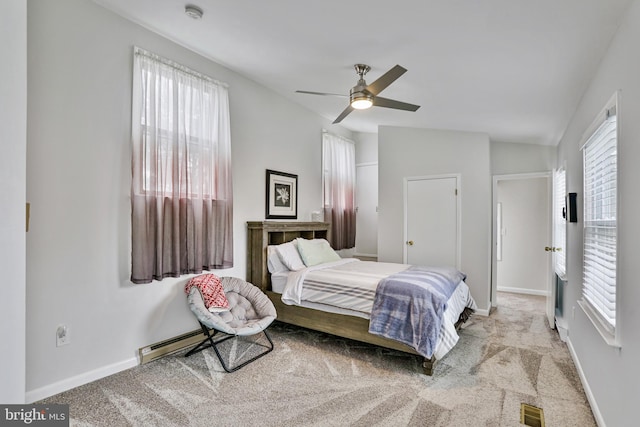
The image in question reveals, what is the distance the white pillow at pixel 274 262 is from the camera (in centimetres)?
388

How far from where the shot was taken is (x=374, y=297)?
3.02 metres

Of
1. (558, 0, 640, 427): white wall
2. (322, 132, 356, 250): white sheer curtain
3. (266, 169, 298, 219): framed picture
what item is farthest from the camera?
(322, 132, 356, 250): white sheer curtain

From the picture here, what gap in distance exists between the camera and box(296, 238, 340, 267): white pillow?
398 centimetres

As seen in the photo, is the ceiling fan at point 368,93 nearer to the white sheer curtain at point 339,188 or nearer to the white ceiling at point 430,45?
the white ceiling at point 430,45

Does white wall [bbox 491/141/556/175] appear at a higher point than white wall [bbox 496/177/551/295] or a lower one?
higher

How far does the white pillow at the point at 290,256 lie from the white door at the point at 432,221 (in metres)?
1.95

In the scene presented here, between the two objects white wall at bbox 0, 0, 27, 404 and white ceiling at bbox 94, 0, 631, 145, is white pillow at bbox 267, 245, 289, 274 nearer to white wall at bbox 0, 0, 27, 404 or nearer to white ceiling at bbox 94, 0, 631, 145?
white ceiling at bbox 94, 0, 631, 145

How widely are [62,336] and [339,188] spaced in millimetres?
4132

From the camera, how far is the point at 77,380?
2502 millimetres

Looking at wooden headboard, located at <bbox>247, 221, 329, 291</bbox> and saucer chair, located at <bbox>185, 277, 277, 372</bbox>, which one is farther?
wooden headboard, located at <bbox>247, 221, 329, 291</bbox>

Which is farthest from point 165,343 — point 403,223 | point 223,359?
point 403,223

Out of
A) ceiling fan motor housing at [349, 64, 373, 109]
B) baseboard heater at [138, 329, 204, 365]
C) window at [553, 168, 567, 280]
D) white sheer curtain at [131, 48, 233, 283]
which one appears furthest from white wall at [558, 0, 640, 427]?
baseboard heater at [138, 329, 204, 365]

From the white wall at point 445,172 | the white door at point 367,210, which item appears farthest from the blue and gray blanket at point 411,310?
the white door at point 367,210

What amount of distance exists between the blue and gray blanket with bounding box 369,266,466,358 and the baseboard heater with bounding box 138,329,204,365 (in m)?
1.81
